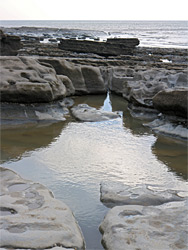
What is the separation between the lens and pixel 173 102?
622cm

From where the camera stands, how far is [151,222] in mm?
2975

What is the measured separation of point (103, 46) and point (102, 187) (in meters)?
19.9

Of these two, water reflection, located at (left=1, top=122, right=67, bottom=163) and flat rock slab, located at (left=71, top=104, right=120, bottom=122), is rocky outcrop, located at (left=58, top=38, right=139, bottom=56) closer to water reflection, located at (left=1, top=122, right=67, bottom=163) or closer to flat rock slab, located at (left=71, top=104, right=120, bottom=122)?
flat rock slab, located at (left=71, top=104, right=120, bottom=122)

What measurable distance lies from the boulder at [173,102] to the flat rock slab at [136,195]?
2515 millimetres


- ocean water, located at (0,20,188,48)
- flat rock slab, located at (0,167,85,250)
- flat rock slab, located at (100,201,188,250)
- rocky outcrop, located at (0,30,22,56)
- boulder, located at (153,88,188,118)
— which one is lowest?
ocean water, located at (0,20,188,48)

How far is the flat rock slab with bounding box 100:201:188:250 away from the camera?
8.73 feet

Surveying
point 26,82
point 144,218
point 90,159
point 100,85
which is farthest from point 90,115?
point 144,218

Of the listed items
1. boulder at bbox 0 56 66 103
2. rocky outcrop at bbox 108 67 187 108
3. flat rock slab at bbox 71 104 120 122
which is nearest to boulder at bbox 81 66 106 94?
rocky outcrop at bbox 108 67 187 108

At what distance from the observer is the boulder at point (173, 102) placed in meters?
6.03

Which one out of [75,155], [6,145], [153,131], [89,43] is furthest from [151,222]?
[89,43]

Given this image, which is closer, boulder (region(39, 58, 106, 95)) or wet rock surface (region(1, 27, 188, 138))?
wet rock surface (region(1, 27, 188, 138))

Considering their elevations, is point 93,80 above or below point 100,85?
above

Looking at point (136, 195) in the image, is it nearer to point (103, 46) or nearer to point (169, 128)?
point (169, 128)

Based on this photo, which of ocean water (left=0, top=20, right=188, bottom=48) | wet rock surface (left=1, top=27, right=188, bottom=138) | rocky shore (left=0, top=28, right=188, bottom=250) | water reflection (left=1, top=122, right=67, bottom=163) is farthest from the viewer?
ocean water (left=0, top=20, right=188, bottom=48)
